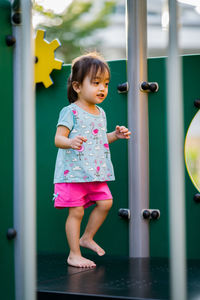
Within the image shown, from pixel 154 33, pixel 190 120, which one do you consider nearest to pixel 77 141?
pixel 190 120

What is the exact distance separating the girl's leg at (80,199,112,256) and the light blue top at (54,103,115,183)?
15cm

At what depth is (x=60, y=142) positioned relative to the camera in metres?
2.71

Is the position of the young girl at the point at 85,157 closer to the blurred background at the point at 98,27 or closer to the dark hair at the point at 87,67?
the dark hair at the point at 87,67

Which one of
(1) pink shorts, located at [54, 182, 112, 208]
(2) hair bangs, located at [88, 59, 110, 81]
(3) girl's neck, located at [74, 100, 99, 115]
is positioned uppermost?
(2) hair bangs, located at [88, 59, 110, 81]

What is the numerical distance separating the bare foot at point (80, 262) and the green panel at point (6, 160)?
1.51 ft

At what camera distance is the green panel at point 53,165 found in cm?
307

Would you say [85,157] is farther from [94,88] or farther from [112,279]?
[112,279]

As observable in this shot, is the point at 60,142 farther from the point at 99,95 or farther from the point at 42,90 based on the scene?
the point at 42,90

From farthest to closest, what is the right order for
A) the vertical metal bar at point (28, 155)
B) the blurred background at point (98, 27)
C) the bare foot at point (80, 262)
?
the blurred background at point (98, 27)
the bare foot at point (80, 262)
the vertical metal bar at point (28, 155)

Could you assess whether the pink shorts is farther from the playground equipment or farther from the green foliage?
the green foliage

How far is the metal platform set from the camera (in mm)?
2109

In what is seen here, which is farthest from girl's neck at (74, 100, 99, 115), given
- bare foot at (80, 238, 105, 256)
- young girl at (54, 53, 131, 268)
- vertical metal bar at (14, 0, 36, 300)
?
vertical metal bar at (14, 0, 36, 300)

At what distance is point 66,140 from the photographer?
268cm

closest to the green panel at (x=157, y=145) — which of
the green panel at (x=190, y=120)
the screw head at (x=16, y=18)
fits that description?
the green panel at (x=190, y=120)
